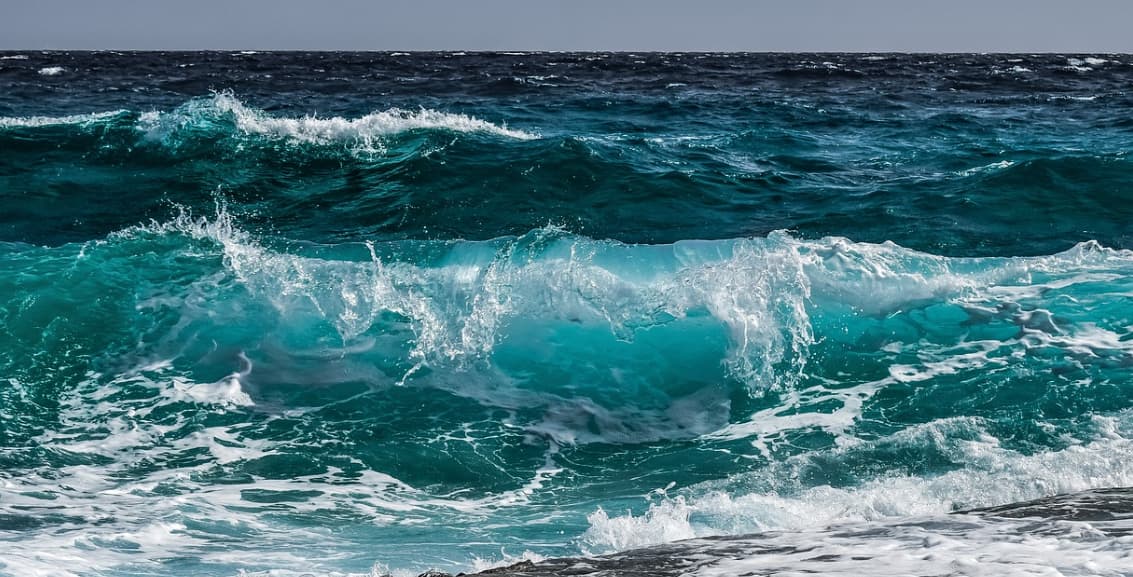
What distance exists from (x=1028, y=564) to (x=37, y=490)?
16.7ft

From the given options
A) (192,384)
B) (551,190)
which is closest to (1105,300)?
(551,190)

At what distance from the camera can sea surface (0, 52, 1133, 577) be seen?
193 inches

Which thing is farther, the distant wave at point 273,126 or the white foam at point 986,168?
the distant wave at point 273,126

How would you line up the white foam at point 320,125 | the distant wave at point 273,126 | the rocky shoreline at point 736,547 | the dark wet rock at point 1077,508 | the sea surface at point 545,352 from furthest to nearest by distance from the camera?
the white foam at point 320,125, the distant wave at point 273,126, the sea surface at point 545,352, the dark wet rock at point 1077,508, the rocky shoreline at point 736,547

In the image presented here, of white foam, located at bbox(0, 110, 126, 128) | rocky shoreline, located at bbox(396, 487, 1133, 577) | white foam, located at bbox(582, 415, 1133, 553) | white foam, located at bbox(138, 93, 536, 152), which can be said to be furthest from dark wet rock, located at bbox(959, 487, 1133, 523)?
white foam, located at bbox(0, 110, 126, 128)

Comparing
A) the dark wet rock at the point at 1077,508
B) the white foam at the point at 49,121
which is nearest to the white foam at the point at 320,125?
the white foam at the point at 49,121

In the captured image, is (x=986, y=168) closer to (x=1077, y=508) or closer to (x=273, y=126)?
(x=1077, y=508)

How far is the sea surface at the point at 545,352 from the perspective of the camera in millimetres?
4891

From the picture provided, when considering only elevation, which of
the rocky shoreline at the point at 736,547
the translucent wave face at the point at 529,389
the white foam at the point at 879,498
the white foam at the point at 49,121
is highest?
the white foam at the point at 49,121

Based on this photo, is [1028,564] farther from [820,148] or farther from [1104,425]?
[820,148]

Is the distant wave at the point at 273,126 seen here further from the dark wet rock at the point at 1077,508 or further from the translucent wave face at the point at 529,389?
the dark wet rock at the point at 1077,508

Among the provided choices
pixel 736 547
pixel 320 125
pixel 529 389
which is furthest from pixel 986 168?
pixel 736 547

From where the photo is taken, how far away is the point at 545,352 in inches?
311

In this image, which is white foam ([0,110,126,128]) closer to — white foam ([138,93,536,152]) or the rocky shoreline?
white foam ([138,93,536,152])
